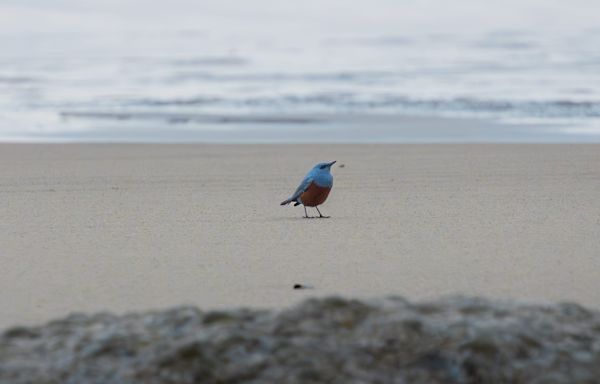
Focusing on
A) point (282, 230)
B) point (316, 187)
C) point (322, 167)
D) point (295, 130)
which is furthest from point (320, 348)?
point (295, 130)

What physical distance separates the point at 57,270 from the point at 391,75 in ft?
92.2

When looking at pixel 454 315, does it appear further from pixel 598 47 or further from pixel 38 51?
pixel 38 51

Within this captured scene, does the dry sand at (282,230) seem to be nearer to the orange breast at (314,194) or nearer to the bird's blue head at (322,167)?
the orange breast at (314,194)

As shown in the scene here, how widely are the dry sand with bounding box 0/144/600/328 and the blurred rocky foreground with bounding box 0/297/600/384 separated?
164cm

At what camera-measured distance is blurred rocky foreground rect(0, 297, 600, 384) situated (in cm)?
445

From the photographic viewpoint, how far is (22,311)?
6.48 m

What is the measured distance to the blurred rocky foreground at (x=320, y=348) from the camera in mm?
4445

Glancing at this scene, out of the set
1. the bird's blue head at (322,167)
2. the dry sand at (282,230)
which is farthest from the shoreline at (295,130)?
the bird's blue head at (322,167)

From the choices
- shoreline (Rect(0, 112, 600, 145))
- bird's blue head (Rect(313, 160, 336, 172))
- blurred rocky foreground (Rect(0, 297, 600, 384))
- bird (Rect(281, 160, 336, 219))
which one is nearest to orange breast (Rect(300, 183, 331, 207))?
bird (Rect(281, 160, 336, 219))

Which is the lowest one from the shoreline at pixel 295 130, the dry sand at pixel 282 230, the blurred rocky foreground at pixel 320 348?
the shoreline at pixel 295 130

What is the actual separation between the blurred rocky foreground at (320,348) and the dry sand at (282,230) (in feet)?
5.38

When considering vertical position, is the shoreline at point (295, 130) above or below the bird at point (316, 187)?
below

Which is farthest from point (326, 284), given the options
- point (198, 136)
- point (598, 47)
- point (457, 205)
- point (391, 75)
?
point (598, 47)

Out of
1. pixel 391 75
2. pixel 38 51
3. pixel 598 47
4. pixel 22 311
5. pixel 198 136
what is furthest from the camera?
pixel 38 51
